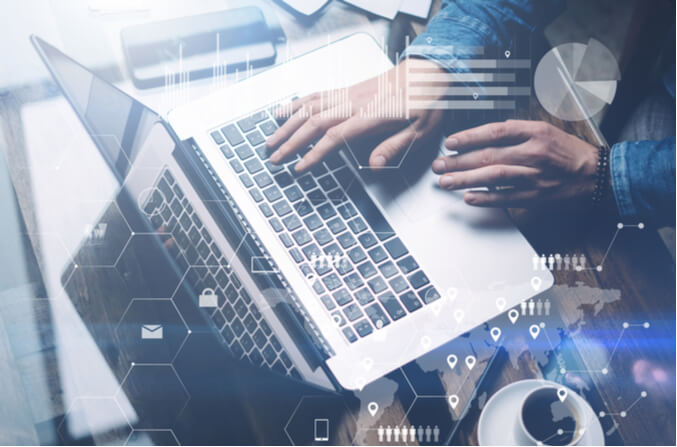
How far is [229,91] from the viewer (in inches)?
27.9

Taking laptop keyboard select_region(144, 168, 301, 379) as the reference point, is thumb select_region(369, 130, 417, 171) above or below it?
above

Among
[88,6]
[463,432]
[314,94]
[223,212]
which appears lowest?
[463,432]

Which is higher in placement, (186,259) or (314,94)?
(314,94)

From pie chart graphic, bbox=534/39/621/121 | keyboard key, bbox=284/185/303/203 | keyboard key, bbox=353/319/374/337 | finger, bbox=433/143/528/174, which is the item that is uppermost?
pie chart graphic, bbox=534/39/621/121

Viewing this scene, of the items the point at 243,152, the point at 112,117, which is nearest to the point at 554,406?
the point at 243,152

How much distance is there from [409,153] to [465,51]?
170 millimetres

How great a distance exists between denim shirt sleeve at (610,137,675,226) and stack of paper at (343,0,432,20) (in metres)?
0.34

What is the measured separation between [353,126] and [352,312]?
0.26 m

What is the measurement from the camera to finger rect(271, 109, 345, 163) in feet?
2.27

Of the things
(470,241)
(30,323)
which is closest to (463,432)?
(470,241)

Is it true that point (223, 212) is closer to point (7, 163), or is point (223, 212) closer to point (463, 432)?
point (7, 163)

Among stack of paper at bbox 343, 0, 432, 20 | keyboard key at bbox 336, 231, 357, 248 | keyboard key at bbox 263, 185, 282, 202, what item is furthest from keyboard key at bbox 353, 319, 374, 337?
stack of paper at bbox 343, 0, 432, 20

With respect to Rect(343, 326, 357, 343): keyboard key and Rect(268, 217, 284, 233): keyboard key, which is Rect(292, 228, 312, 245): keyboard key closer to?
Rect(268, 217, 284, 233): keyboard key

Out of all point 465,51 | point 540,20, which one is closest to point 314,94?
point 465,51
